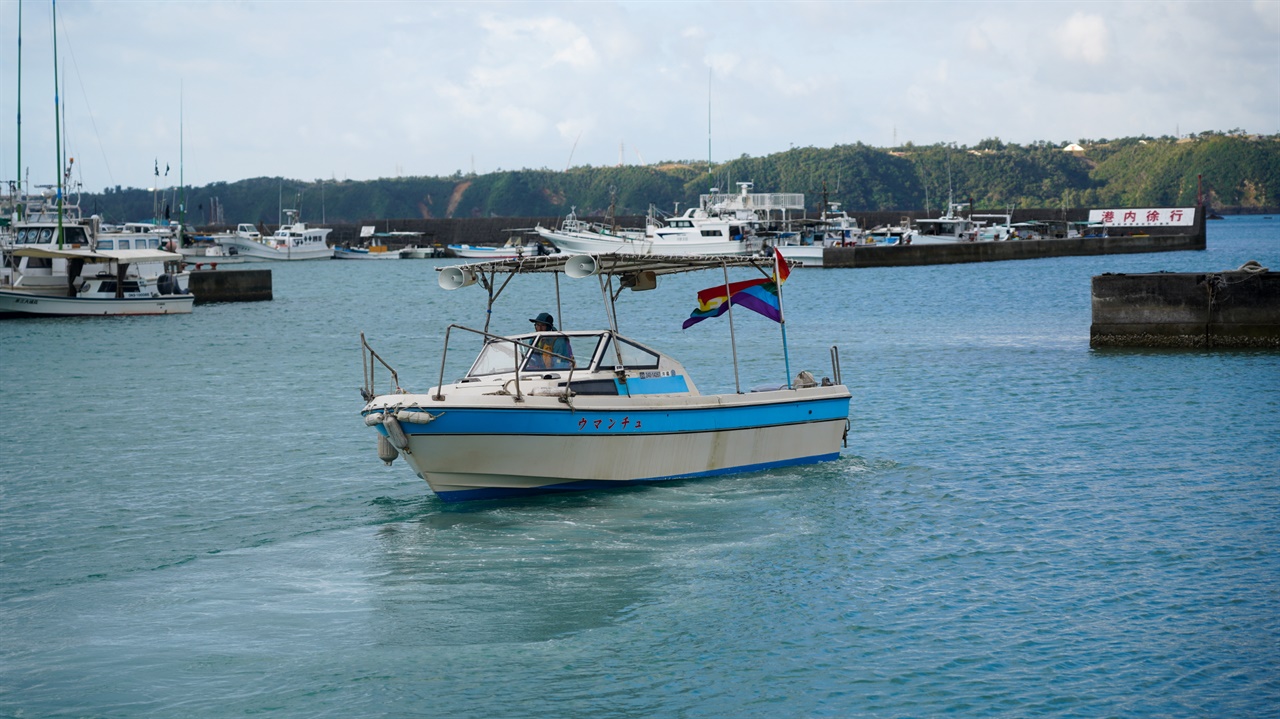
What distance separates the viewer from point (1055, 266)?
80062 mm

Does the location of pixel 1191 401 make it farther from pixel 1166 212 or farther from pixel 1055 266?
pixel 1166 212

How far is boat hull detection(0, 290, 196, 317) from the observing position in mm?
45062

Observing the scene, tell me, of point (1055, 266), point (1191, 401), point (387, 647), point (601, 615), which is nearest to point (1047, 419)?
point (1191, 401)

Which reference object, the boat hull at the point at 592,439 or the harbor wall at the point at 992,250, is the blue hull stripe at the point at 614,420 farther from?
the harbor wall at the point at 992,250

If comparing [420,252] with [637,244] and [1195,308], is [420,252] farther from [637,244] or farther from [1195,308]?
[1195,308]

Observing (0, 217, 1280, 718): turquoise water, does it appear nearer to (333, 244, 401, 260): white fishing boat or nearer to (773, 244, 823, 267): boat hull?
(773, 244, 823, 267): boat hull

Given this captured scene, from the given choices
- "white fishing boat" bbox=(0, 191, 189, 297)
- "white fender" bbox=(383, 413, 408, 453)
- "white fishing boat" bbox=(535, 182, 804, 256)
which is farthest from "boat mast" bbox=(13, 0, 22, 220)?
"white fender" bbox=(383, 413, 408, 453)

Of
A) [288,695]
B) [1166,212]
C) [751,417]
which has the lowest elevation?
[288,695]

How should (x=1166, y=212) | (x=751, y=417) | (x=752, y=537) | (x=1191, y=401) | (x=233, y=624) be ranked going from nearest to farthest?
(x=233, y=624) → (x=752, y=537) → (x=751, y=417) → (x=1191, y=401) → (x=1166, y=212)

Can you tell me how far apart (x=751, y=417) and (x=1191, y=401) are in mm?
11789

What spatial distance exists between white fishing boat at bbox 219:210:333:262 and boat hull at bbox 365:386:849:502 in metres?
99.6

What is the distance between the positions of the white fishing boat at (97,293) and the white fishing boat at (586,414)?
1375 inches

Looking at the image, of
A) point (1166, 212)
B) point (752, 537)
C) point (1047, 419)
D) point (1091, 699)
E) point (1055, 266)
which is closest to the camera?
point (1091, 699)

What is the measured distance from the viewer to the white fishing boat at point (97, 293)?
45.1 meters
